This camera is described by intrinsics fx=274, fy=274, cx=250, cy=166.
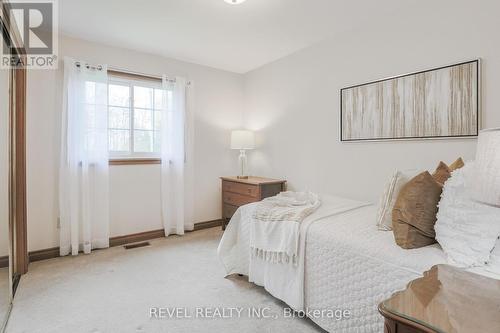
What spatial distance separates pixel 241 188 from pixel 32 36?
2.81 m

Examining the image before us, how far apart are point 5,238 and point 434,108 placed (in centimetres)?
373

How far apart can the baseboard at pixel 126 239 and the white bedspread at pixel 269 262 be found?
5.09ft

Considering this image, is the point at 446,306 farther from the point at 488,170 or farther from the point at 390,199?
the point at 390,199

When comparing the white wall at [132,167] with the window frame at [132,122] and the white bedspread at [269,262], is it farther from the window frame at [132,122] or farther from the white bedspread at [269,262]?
the white bedspread at [269,262]

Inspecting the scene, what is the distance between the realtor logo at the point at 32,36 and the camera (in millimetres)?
2201

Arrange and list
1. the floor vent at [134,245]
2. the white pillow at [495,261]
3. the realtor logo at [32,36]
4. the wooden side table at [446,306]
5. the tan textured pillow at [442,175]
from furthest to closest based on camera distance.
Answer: the floor vent at [134,245]
the realtor logo at [32,36]
the tan textured pillow at [442,175]
the white pillow at [495,261]
the wooden side table at [446,306]

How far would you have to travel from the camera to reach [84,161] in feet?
10.0

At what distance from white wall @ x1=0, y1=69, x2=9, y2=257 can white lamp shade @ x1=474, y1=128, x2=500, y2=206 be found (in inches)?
111

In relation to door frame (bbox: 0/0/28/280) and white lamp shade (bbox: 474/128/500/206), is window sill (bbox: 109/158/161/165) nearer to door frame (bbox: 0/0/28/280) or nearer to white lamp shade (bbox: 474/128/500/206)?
door frame (bbox: 0/0/28/280)

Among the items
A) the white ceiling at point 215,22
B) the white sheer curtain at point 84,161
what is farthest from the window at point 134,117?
the white ceiling at point 215,22

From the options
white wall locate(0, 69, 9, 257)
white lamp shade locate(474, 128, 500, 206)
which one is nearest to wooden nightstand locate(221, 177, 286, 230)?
white wall locate(0, 69, 9, 257)

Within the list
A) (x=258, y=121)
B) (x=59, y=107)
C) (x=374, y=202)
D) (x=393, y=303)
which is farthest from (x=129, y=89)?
(x=393, y=303)

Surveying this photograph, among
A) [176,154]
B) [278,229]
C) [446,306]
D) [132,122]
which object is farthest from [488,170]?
[132,122]

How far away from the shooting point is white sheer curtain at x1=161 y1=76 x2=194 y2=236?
143 inches
